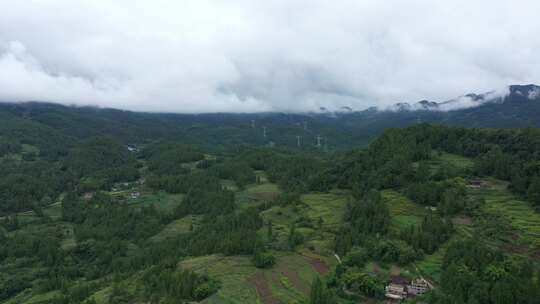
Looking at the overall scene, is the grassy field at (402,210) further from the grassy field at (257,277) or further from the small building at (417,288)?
the grassy field at (257,277)

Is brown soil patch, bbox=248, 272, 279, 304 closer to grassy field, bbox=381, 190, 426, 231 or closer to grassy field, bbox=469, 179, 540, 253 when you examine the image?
grassy field, bbox=381, 190, 426, 231

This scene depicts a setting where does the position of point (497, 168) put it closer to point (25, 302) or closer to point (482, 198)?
point (482, 198)

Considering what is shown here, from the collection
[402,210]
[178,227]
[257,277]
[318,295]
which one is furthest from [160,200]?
[318,295]

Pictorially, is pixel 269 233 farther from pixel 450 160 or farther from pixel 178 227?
pixel 450 160

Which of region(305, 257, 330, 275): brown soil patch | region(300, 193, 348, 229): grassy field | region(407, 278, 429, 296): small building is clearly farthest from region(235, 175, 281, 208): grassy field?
region(407, 278, 429, 296): small building

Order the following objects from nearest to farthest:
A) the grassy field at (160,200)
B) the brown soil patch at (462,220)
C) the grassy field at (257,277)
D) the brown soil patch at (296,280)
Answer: the grassy field at (257,277) → the brown soil patch at (296,280) → the brown soil patch at (462,220) → the grassy field at (160,200)

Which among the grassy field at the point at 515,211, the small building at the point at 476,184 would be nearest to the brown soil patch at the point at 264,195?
the small building at the point at 476,184
